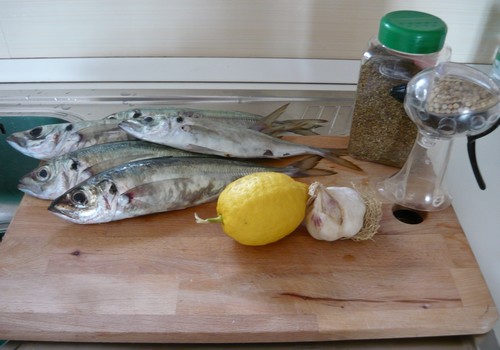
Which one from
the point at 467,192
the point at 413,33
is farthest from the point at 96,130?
the point at 467,192

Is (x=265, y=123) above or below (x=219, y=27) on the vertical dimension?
below

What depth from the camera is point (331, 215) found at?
26.6 inches

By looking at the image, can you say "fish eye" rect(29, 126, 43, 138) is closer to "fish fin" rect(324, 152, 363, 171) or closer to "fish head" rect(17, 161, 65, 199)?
"fish head" rect(17, 161, 65, 199)

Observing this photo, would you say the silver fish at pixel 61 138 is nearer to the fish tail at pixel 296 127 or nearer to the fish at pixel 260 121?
the fish at pixel 260 121

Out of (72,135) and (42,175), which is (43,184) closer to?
(42,175)

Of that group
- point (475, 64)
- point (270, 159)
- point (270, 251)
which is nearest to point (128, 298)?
point (270, 251)

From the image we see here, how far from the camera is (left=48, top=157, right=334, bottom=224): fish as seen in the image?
709 mm

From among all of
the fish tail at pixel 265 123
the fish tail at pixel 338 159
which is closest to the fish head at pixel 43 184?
the fish tail at pixel 265 123

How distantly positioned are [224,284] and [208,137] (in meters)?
0.32

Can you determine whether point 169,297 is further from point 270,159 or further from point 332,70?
point 332,70

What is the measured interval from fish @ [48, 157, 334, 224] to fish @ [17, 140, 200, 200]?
2.3 inches

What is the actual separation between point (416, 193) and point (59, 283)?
26.0 inches

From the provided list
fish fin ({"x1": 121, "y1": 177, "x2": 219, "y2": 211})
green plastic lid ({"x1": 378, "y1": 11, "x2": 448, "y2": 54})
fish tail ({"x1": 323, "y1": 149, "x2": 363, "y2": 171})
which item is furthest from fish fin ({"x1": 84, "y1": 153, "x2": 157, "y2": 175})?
green plastic lid ({"x1": 378, "y1": 11, "x2": 448, "y2": 54})

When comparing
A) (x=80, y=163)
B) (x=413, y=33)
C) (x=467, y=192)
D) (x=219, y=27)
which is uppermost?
(x=413, y=33)
